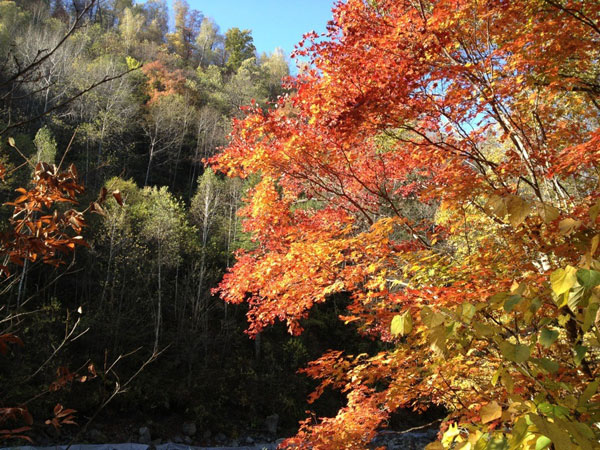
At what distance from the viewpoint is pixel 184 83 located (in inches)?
1142

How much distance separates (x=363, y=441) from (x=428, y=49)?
14.0 feet

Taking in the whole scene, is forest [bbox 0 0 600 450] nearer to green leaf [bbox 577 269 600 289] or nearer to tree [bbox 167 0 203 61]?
green leaf [bbox 577 269 600 289]

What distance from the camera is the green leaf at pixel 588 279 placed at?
77 cm

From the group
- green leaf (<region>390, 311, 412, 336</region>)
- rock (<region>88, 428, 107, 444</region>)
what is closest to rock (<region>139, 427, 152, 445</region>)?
rock (<region>88, 428, 107, 444</region>)

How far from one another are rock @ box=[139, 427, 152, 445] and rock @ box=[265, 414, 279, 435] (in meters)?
4.11

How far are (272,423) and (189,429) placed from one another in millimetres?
2989

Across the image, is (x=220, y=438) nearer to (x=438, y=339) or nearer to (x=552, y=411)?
(x=438, y=339)

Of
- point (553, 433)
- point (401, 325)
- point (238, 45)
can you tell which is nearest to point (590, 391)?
point (553, 433)

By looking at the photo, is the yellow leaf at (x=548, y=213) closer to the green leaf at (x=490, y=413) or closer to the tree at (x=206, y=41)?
the green leaf at (x=490, y=413)

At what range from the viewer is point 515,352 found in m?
0.87

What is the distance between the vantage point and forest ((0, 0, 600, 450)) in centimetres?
134

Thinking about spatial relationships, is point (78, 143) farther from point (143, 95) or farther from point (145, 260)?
point (145, 260)

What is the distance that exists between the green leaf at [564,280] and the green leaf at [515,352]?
162 millimetres

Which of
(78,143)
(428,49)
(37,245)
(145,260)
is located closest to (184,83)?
(78,143)
